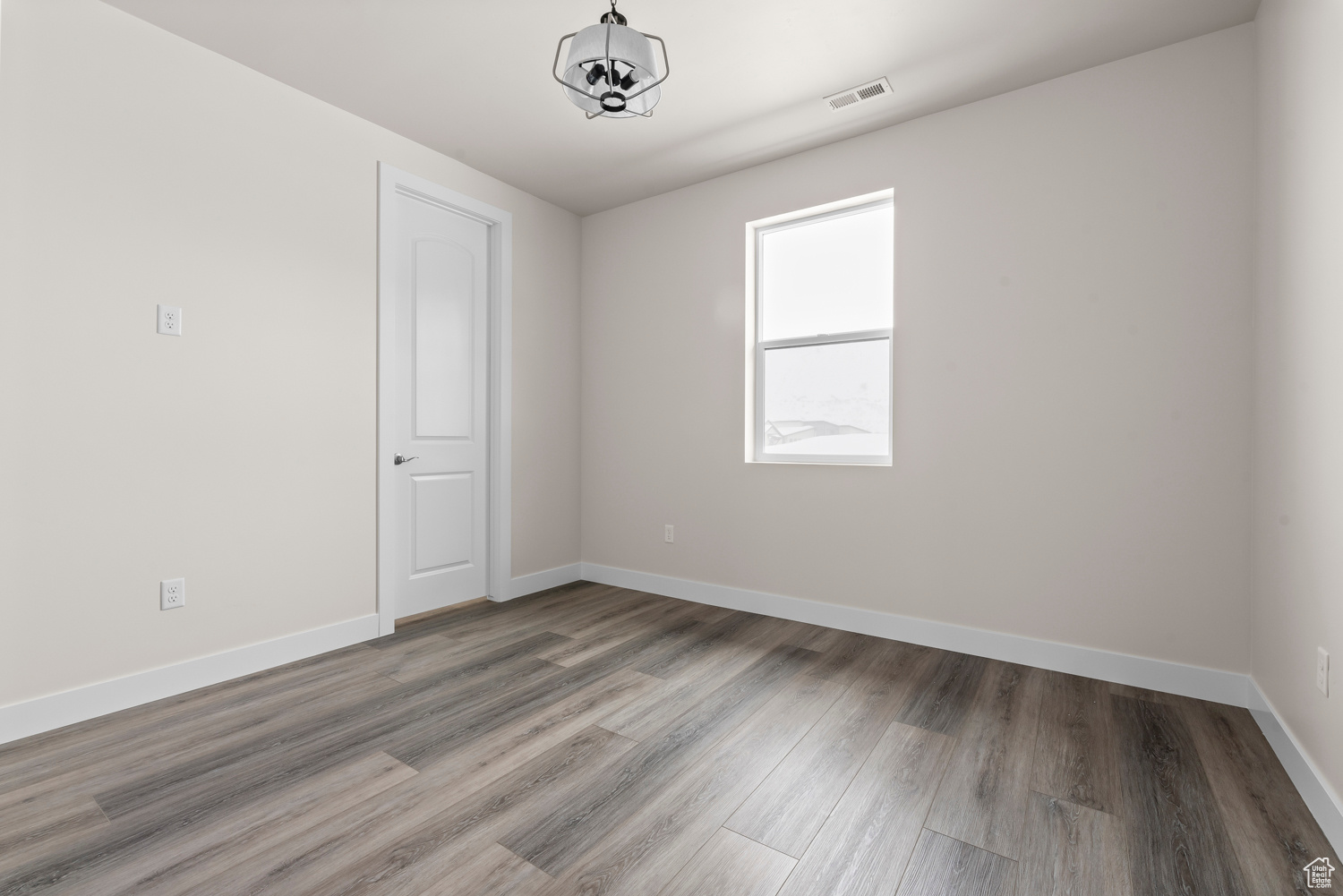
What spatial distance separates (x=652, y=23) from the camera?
2.44 meters

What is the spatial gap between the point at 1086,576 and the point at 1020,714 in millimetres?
785

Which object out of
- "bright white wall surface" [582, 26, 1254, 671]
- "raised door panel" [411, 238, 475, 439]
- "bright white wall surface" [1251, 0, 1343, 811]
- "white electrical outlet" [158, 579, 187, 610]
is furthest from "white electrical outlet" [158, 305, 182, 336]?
"bright white wall surface" [1251, 0, 1343, 811]

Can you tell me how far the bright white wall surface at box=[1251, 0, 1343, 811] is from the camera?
1635mm

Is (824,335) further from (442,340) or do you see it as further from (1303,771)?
(1303,771)

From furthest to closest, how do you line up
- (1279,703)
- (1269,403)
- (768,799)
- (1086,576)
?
(1086,576), (1269,403), (1279,703), (768,799)

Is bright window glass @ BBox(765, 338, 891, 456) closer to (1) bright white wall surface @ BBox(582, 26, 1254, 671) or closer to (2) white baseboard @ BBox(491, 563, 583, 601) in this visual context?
(1) bright white wall surface @ BBox(582, 26, 1254, 671)

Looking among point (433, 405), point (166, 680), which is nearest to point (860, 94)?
point (433, 405)

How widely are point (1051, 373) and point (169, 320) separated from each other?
3886 millimetres

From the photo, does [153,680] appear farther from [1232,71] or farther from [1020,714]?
[1232,71]

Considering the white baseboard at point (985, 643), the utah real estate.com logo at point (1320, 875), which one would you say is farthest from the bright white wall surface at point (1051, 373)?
the utah real estate.com logo at point (1320, 875)

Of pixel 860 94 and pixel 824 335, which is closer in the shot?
pixel 860 94

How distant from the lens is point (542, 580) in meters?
4.25

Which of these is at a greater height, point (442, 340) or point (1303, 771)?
point (442, 340)

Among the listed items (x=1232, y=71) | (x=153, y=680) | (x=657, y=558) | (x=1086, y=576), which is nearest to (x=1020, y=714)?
(x=1086, y=576)
